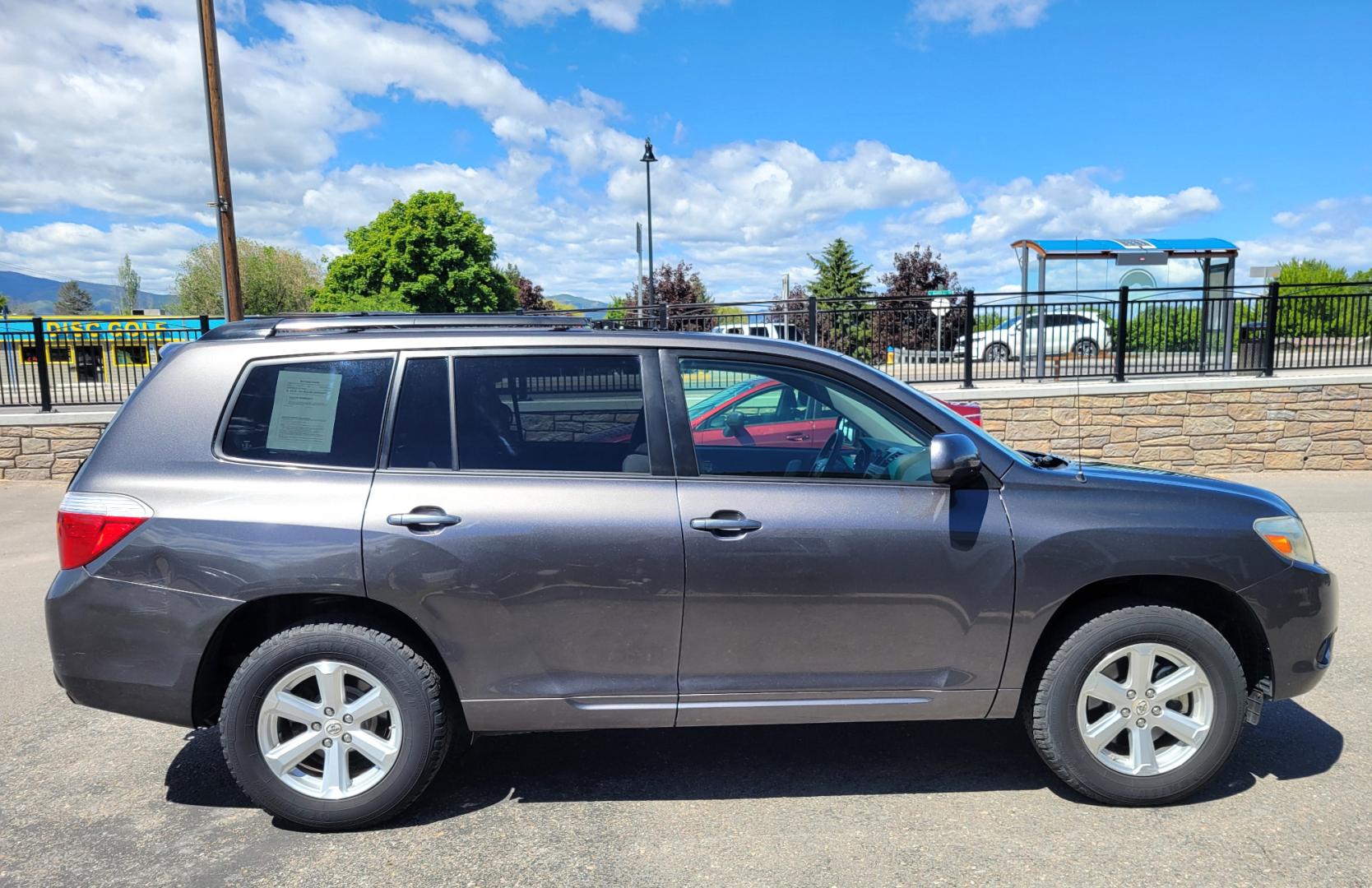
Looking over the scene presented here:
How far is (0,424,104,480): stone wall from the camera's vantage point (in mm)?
11383

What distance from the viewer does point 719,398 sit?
399 cm

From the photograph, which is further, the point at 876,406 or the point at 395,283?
the point at 395,283

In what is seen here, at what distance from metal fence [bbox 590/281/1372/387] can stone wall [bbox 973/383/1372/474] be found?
1.74 feet

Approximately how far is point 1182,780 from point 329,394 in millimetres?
3513

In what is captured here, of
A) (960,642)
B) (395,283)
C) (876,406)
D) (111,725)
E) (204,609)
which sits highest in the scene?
(395,283)

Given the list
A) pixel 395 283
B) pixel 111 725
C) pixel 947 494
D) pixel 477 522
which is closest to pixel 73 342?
pixel 111 725

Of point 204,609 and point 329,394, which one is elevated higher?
point 329,394

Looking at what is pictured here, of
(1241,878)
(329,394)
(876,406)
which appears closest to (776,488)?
(876,406)

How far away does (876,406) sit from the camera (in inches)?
139

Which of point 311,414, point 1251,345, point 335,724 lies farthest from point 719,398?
point 1251,345

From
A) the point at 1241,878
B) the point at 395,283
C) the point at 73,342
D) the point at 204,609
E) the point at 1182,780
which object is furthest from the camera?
the point at 395,283

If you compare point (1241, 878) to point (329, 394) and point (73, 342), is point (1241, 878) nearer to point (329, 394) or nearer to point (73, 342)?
point (329, 394)

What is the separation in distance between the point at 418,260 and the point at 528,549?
124 feet

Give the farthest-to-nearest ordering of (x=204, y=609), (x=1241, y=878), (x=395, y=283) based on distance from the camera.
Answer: (x=395, y=283), (x=204, y=609), (x=1241, y=878)
